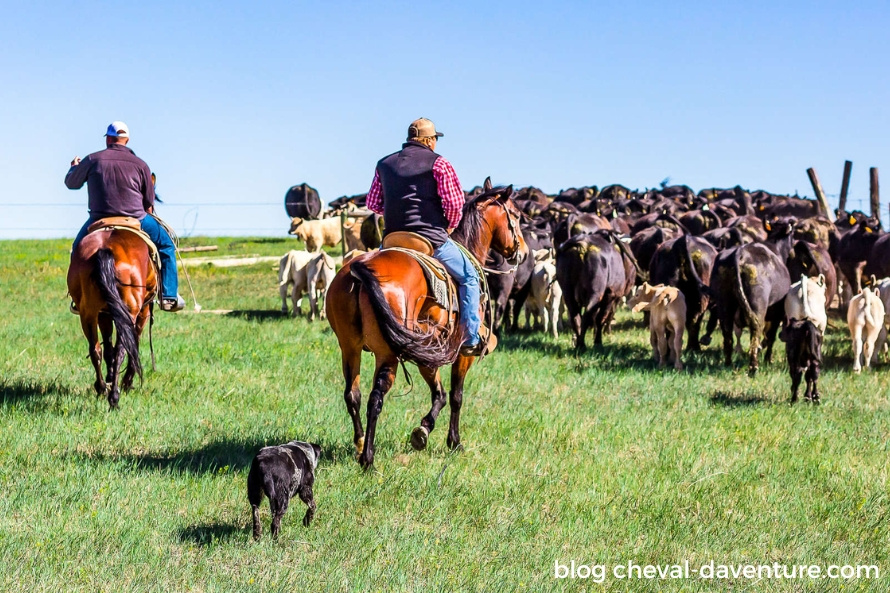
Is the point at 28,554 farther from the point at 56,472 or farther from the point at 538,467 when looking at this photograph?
the point at 538,467

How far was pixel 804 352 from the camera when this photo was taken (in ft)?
35.4

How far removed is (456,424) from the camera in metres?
8.60

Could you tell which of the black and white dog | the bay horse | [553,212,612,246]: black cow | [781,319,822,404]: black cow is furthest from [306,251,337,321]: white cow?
the black and white dog

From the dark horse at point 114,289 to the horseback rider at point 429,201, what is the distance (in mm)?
2890

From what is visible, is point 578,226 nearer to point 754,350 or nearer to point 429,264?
point 754,350

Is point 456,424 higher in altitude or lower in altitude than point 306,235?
lower

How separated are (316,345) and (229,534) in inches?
332

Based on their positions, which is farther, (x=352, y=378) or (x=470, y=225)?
(x=470, y=225)

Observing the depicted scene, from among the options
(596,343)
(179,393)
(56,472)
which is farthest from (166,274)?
(596,343)

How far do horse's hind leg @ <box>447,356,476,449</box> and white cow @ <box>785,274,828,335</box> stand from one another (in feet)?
18.4

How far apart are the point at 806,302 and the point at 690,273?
2677 millimetres

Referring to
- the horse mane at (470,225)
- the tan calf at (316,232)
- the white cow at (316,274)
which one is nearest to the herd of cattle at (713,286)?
the white cow at (316,274)

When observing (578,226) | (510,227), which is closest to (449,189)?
(510,227)

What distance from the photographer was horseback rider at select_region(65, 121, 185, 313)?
1021 centimetres
